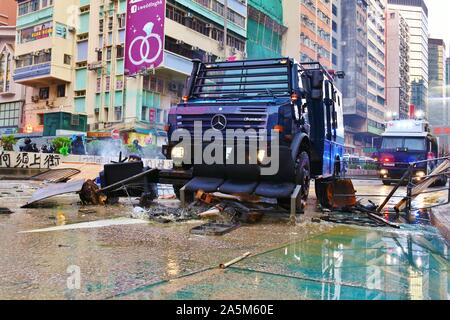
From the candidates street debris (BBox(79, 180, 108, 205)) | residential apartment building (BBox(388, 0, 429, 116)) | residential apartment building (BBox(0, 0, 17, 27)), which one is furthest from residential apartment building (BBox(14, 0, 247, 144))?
residential apartment building (BBox(388, 0, 429, 116))

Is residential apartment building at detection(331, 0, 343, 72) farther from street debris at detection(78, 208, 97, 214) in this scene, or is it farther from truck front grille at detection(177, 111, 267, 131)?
street debris at detection(78, 208, 97, 214)

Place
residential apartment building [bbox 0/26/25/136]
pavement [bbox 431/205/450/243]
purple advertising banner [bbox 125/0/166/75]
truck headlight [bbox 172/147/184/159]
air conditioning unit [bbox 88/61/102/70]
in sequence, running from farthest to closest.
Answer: residential apartment building [bbox 0/26/25/136]
air conditioning unit [bbox 88/61/102/70]
purple advertising banner [bbox 125/0/166/75]
truck headlight [bbox 172/147/184/159]
pavement [bbox 431/205/450/243]

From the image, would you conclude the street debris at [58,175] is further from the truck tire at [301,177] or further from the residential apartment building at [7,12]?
the residential apartment building at [7,12]

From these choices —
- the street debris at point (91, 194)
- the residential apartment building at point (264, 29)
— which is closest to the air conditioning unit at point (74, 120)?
the residential apartment building at point (264, 29)

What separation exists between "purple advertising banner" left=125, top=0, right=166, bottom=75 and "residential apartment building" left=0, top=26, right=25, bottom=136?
1915 centimetres

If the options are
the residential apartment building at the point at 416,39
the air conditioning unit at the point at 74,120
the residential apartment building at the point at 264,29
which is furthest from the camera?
the residential apartment building at the point at 416,39

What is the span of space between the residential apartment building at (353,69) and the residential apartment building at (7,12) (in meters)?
52.5

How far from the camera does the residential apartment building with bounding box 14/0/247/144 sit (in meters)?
37.7

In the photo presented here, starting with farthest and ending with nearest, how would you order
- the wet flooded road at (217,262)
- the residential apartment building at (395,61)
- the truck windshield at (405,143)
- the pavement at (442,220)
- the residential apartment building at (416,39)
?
the residential apartment building at (416,39) < the residential apartment building at (395,61) < the truck windshield at (405,143) < the pavement at (442,220) < the wet flooded road at (217,262)

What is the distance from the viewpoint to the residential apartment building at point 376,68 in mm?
85500

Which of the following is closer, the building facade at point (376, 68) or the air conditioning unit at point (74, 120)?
the air conditioning unit at point (74, 120)

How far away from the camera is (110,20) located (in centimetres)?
4022

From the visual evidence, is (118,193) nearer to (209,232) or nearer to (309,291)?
(209,232)
